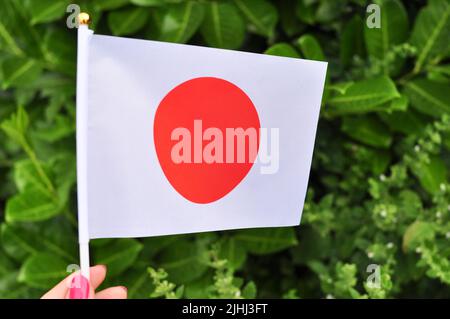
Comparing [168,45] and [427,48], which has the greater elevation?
[427,48]

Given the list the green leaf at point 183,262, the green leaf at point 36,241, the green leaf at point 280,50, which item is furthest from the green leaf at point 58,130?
the green leaf at point 280,50

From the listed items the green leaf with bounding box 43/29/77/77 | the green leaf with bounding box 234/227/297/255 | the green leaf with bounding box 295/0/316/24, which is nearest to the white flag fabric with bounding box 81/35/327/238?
the green leaf with bounding box 234/227/297/255

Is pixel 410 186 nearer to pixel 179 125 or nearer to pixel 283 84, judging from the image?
pixel 283 84

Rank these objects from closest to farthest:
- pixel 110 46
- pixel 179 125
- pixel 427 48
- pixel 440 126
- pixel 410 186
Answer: pixel 110 46
pixel 179 125
pixel 440 126
pixel 427 48
pixel 410 186

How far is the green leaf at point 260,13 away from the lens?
1.60 meters

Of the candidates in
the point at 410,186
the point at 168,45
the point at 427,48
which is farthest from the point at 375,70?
the point at 168,45

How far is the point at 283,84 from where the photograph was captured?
109 centimetres

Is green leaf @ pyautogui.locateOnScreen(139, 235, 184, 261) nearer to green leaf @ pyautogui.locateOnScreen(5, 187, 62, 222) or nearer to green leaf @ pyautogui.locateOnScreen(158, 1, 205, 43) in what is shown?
green leaf @ pyautogui.locateOnScreen(5, 187, 62, 222)

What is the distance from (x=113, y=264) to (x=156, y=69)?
2.50 feet

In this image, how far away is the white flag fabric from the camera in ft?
3.11

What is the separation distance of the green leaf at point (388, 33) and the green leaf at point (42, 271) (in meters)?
1.10

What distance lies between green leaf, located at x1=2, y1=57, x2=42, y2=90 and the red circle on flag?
0.82 m

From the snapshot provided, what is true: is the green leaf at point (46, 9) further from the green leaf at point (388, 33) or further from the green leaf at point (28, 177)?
the green leaf at point (388, 33)
